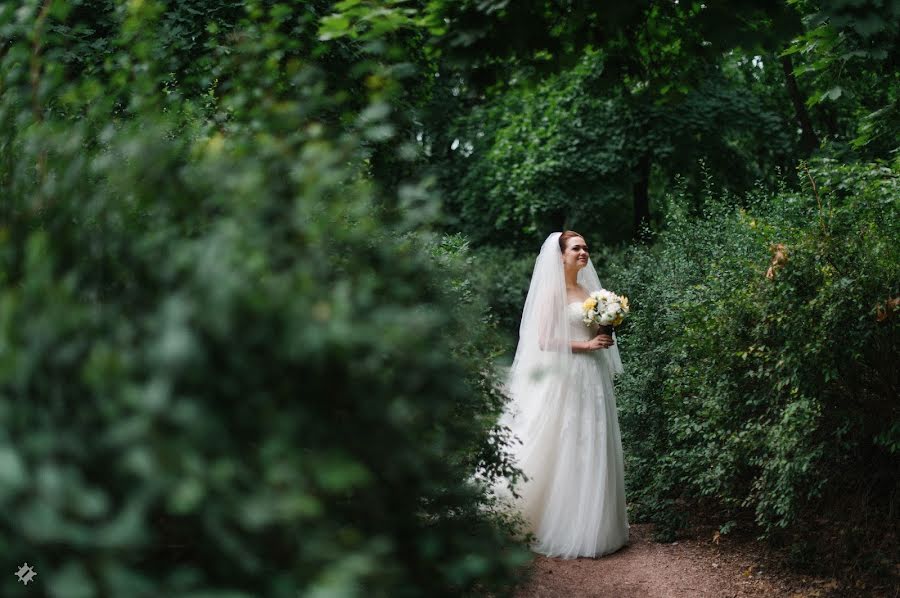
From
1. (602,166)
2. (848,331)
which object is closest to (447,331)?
(848,331)

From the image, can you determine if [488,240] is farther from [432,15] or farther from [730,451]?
[432,15]

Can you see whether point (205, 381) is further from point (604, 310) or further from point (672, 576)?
point (604, 310)

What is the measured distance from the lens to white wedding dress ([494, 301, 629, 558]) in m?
6.51

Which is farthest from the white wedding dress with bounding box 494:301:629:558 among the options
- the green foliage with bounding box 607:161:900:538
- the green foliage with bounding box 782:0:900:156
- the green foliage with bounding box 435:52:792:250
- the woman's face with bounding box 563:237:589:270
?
the green foliage with bounding box 435:52:792:250

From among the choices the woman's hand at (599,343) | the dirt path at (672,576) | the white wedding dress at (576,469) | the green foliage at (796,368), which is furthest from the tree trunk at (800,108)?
the dirt path at (672,576)

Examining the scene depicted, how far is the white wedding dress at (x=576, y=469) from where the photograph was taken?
6.51m

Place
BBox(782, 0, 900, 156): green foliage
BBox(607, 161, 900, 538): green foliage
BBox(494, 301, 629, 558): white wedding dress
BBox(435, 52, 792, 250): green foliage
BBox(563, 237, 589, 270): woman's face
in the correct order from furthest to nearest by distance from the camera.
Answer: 1. BBox(435, 52, 792, 250): green foliage
2. BBox(563, 237, 589, 270): woman's face
3. BBox(494, 301, 629, 558): white wedding dress
4. BBox(607, 161, 900, 538): green foliage
5. BBox(782, 0, 900, 156): green foliage

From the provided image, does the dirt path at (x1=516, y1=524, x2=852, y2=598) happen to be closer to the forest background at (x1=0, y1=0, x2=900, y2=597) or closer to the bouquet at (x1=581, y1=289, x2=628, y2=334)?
the forest background at (x1=0, y1=0, x2=900, y2=597)

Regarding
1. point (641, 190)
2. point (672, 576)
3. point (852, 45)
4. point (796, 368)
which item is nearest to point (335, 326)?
point (796, 368)

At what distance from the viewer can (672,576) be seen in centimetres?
593

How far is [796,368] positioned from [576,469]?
7.09 feet

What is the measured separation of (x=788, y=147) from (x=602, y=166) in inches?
141

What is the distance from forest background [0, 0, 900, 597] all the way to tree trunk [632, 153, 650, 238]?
→ 830cm

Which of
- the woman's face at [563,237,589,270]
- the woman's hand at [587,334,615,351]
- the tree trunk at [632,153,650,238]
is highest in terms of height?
the tree trunk at [632,153,650,238]
